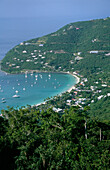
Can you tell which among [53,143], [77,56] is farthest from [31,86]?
[53,143]

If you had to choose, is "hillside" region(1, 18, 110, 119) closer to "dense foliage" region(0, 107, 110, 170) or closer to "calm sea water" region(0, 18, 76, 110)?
"calm sea water" region(0, 18, 76, 110)

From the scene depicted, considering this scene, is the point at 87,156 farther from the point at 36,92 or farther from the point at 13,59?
the point at 13,59

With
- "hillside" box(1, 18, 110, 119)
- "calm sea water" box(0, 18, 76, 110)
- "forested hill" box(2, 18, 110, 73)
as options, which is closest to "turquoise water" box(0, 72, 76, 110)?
"calm sea water" box(0, 18, 76, 110)

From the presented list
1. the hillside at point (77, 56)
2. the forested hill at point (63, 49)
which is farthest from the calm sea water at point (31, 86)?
the forested hill at point (63, 49)

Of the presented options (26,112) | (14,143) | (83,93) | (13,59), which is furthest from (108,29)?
(14,143)

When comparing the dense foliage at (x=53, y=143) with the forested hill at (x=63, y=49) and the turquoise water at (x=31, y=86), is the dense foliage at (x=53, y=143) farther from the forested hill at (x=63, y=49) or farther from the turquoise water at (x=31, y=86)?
the forested hill at (x=63, y=49)
